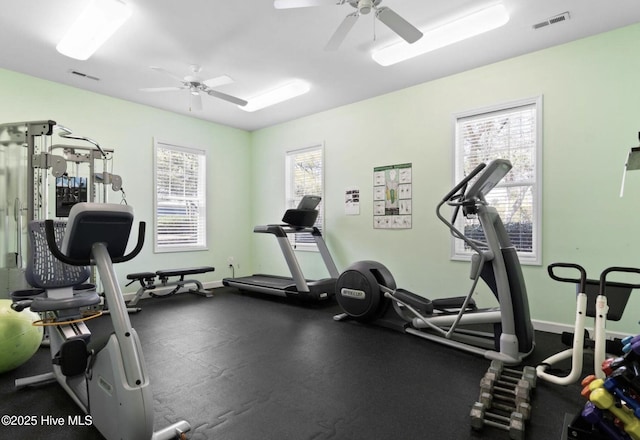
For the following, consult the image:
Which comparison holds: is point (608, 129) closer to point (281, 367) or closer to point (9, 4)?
point (281, 367)

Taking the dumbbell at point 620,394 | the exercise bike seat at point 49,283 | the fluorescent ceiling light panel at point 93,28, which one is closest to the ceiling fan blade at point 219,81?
the fluorescent ceiling light panel at point 93,28

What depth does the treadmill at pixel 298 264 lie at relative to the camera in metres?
4.43

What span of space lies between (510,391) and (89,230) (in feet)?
8.00

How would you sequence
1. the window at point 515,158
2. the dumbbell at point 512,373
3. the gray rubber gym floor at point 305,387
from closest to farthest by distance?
the gray rubber gym floor at point 305,387 < the dumbbell at point 512,373 < the window at point 515,158

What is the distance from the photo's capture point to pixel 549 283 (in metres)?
3.33

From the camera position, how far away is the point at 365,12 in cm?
250

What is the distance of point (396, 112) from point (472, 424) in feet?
12.1

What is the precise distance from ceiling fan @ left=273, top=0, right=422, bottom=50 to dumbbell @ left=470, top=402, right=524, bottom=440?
250cm

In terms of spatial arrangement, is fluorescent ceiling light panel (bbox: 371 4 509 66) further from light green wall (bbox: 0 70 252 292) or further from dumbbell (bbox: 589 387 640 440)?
light green wall (bbox: 0 70 252 292)

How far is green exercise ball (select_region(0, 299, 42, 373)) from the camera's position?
7.47 feet

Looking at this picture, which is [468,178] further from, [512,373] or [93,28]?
[93,28]

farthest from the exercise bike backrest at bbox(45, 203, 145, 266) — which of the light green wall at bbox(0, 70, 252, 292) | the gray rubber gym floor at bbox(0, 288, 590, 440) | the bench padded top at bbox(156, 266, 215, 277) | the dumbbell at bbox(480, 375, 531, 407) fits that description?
the light green wall at bbox(0, 70, 252, 292)

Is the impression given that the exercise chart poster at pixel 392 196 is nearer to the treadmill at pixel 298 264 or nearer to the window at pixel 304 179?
the treadmill at pixel 298 264

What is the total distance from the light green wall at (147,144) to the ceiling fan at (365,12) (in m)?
3.45
